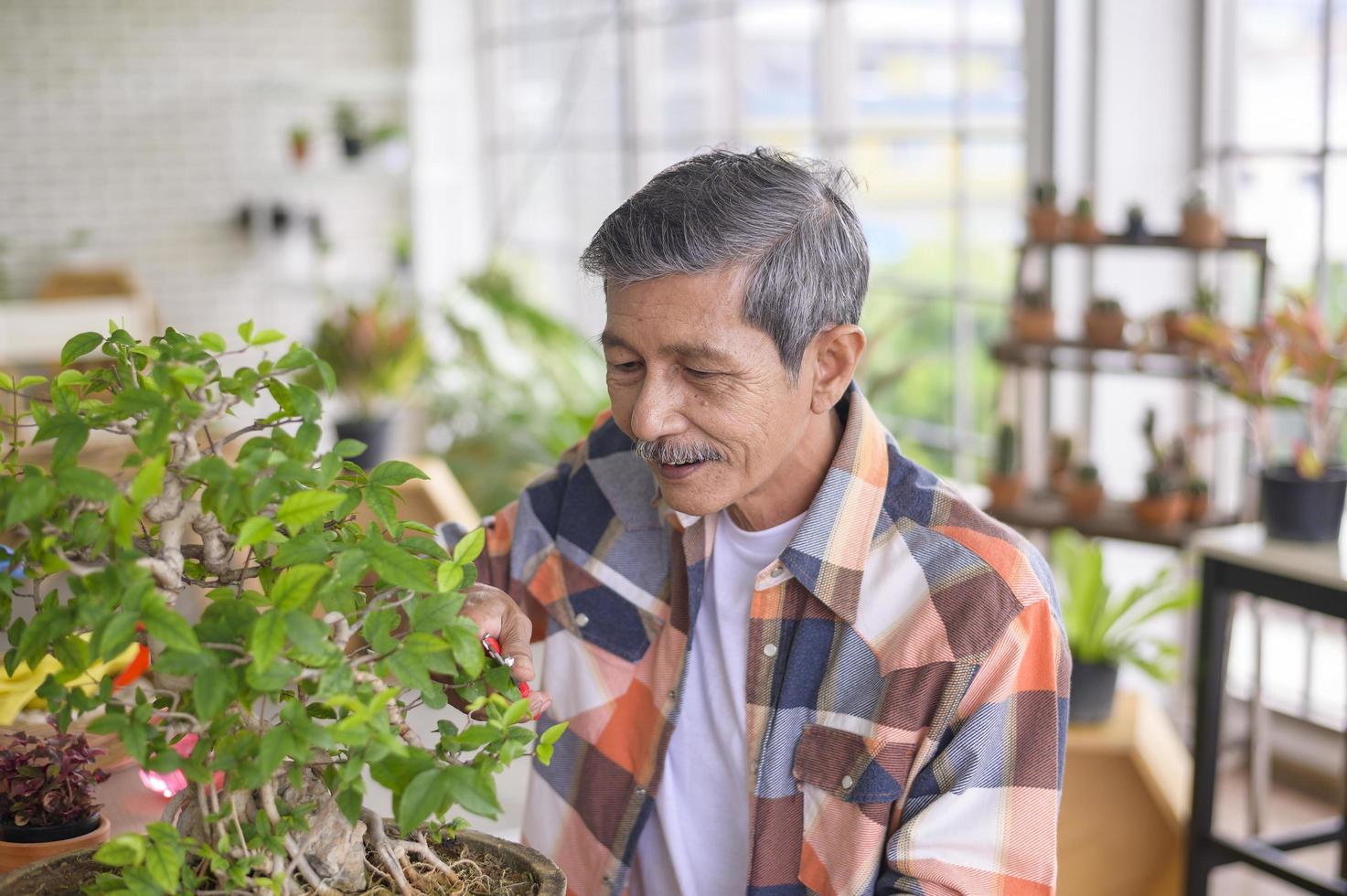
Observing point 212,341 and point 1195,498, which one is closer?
point 212,341

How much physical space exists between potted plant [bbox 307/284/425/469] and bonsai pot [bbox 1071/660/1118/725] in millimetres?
2896

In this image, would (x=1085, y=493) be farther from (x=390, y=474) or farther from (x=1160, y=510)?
(x=390, y=474)

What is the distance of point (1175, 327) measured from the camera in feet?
10.3

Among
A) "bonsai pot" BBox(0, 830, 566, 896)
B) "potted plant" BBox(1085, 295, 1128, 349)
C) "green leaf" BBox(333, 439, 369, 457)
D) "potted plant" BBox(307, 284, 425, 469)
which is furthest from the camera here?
"potted plant" BBox(307, 284, 425, 469)

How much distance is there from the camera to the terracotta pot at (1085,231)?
10.7 feet

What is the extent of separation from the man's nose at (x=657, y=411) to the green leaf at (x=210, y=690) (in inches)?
23.3

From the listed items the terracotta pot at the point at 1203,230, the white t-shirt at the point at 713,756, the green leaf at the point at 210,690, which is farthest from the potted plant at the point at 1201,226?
the green leaf at the point at 210,690

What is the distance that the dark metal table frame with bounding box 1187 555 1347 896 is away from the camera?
2707mm

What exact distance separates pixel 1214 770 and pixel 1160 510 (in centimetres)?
60

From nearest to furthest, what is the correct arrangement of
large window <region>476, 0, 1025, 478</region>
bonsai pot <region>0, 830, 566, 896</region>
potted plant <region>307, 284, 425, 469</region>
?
bonsai pot <region>0, 830, 566, 896</region>, large window <region>476, 0, 1025, 478</region>, potted plant <region>307, 284, 425, 469</region>

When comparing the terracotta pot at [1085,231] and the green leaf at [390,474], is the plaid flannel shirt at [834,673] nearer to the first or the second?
the green leaf at [390,474]

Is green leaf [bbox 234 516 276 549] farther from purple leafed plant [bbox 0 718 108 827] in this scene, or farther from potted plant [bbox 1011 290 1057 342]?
potted plant [bbox 1011 290 1057 342]

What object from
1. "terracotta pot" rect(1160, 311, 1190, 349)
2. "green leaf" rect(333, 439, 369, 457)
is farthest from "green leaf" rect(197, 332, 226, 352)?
"terracotta pot" rect(1160, 311, 1190, 349)

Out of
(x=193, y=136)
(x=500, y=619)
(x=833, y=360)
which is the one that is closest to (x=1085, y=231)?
(x=833, y=360)
